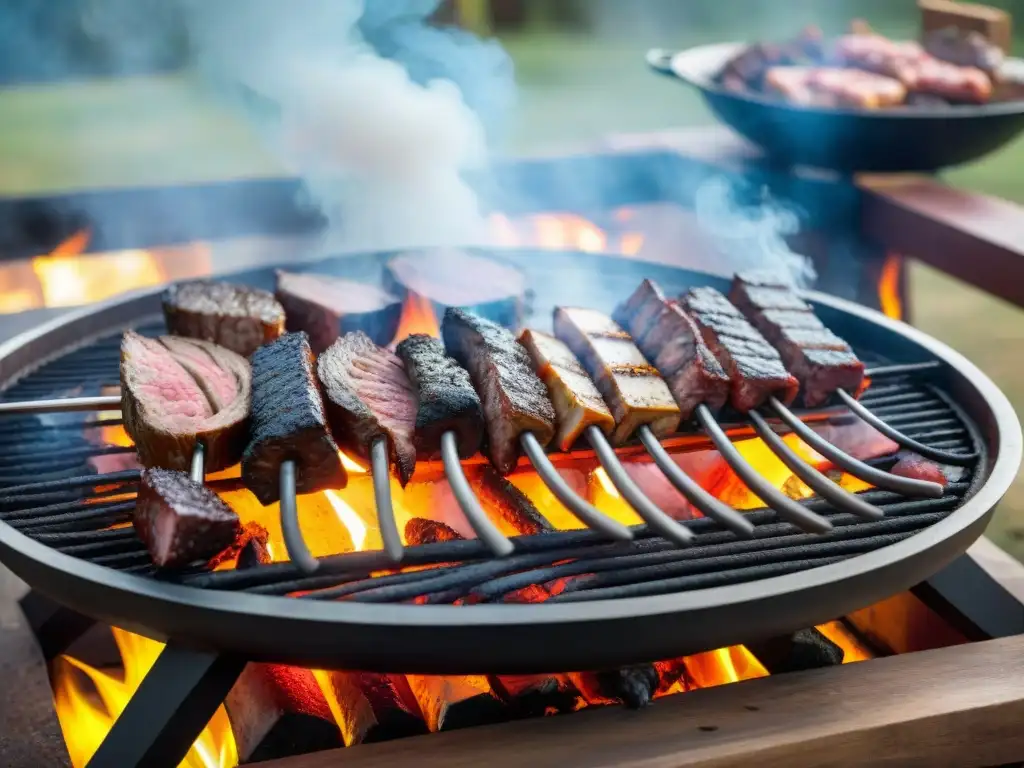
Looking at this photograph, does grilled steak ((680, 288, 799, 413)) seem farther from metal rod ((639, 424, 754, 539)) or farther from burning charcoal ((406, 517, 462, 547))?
burning charcoal ((406, 517, 462, 547))

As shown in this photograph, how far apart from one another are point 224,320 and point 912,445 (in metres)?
1.52

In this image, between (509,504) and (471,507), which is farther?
(509,504)

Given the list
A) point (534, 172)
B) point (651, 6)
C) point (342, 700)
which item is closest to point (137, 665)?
point (342, 700)

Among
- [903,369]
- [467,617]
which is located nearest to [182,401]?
[467,617]

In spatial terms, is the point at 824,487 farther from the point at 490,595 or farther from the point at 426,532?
the point at 426,532

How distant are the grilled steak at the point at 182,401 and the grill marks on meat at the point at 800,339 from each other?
1174mm

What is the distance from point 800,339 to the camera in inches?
83.5

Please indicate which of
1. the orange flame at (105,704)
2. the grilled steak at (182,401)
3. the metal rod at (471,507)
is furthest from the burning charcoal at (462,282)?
the orange flame at (105,704)

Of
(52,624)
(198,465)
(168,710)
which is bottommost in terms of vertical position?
(52,624)

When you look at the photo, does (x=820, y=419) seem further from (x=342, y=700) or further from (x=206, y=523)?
(x=206, y=523)

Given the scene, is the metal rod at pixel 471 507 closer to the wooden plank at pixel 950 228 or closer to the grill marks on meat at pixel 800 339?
the grill marks on meat at pixel 800 339

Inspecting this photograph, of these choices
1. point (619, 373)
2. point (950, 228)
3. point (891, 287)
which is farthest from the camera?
point (891, 287)

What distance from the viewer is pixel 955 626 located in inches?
83.2

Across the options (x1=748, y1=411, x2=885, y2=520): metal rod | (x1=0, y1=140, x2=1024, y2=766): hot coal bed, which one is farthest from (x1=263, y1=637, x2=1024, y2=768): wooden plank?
(x1=748, y1=411, x2=885, y2=520): metal rod
